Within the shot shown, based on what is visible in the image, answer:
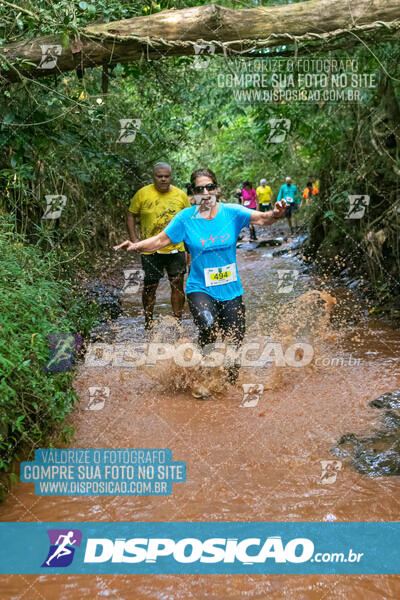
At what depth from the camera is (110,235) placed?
1280cm

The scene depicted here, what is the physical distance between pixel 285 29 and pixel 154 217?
7.79 feet

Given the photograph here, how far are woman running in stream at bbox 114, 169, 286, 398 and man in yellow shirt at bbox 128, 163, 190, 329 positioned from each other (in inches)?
66.0

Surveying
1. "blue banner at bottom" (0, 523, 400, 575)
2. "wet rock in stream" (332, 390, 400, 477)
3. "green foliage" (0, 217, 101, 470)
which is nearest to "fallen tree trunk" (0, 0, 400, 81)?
"green foliage" (0, 217, 101, 470)

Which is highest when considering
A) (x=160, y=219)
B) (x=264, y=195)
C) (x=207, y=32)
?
(x=207, y=32)

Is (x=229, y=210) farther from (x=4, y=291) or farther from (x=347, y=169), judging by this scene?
(x=347, y=169)

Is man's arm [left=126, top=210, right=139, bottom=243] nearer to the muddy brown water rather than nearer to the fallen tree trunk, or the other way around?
the muddy brown water

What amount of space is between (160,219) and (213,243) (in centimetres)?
192

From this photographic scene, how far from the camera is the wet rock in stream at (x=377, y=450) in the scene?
376cm

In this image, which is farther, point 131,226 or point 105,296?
point 105,296

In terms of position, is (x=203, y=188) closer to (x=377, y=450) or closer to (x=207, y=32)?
(x=207, y=32)

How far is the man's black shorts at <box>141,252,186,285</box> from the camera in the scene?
702 centimetres

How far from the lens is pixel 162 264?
707 centimetres

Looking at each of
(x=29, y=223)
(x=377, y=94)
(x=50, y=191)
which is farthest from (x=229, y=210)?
(x=377, y=94)

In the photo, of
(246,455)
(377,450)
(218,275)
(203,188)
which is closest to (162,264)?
(218,275)
